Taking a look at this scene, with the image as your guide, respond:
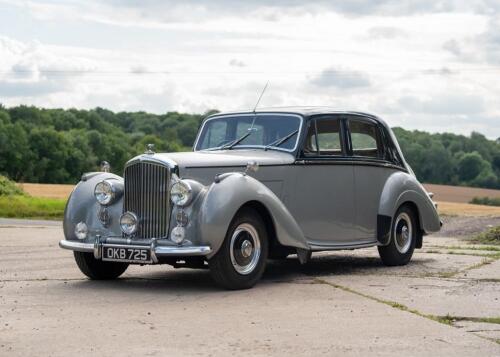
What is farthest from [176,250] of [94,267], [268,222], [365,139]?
[365,139]

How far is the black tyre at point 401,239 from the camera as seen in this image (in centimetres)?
1244

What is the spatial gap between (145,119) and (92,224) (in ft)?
249

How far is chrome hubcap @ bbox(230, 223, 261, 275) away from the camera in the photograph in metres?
9.88

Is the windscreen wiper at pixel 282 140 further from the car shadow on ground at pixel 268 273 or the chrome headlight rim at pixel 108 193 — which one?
the chrome headlight rim at pixel 108 193

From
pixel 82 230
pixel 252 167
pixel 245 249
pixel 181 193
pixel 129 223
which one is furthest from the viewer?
pixel 82 230

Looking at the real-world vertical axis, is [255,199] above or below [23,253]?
above

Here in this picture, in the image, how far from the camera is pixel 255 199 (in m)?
10.0

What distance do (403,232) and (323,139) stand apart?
1.96 m

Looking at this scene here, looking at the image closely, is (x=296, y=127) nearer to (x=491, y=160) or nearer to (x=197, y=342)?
(x=197, y=342)

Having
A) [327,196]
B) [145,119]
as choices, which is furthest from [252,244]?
[145,119]

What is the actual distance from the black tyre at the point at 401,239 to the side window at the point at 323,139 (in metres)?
1.44

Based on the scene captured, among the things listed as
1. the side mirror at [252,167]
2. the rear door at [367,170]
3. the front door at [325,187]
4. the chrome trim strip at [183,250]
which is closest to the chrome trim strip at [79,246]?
the chrome trim strip at [183,250]

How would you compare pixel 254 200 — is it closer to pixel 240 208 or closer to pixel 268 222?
pixel 240 208

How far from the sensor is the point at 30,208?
31.8 m
